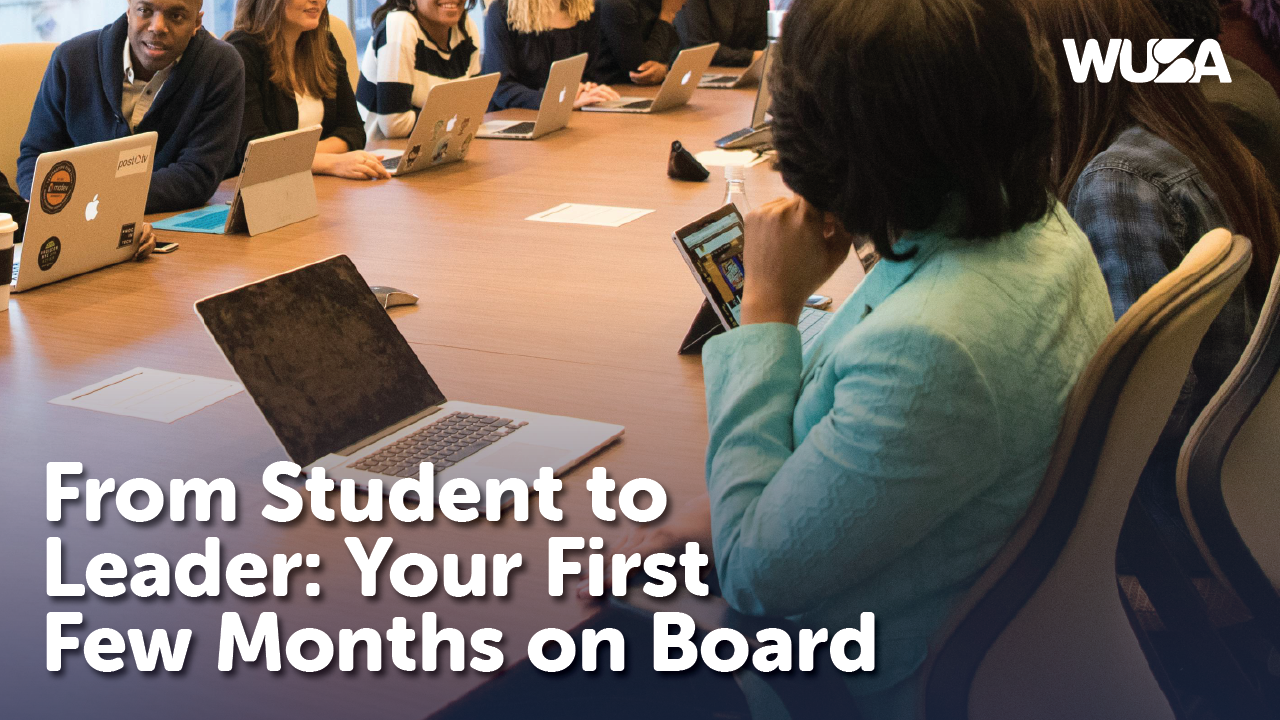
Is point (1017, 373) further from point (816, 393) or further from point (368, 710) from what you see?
point (368, 710)

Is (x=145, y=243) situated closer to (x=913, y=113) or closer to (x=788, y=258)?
(x=788, y=258)

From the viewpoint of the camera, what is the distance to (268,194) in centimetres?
252

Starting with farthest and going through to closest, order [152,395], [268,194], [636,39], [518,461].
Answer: [636,39], [268,194], [152,395], [518,461]

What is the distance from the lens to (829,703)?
3.11ft

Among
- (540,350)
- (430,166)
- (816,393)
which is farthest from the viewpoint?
(430,166)

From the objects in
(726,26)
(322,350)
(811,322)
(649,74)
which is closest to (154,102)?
(322,350)

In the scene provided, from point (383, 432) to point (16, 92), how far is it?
2.38m

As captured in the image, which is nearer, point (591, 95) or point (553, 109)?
point (553, 109)

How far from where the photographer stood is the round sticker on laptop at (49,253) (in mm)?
2053

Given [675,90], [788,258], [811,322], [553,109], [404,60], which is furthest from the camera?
[675,90]

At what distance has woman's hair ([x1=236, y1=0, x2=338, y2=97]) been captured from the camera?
324 cm

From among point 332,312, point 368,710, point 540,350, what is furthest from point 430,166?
point 368,710

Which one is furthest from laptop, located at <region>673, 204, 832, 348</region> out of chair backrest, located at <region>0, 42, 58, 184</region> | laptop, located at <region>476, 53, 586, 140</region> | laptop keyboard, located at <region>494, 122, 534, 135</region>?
chair backrest, located at <region>0, 42, 58, 184</region>

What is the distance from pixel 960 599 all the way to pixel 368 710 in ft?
1.58
